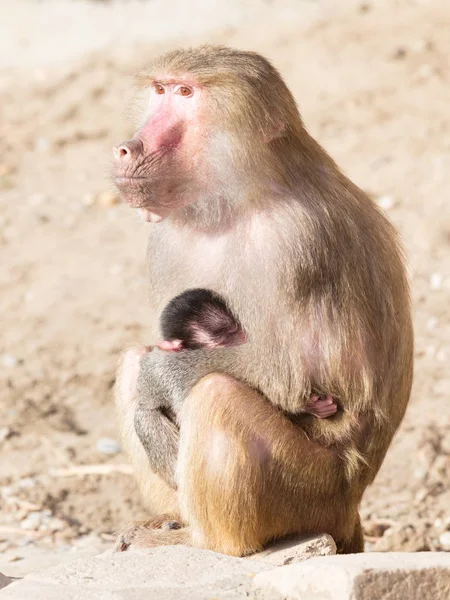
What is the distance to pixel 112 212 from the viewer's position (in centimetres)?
778

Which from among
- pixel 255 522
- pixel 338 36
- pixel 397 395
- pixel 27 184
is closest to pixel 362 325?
pixel 397 395

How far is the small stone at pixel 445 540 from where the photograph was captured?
14.7 ft

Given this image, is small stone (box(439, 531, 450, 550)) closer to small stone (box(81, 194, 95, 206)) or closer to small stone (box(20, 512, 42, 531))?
small stone (box(20, 512, 42, 531))

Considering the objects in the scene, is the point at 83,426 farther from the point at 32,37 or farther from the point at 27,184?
the point at 32,37

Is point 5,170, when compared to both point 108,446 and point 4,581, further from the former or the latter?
point 4,581

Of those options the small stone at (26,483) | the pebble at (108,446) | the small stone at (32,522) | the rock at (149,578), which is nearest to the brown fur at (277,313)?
the rock at (149,578)

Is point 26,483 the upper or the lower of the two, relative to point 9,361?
lower

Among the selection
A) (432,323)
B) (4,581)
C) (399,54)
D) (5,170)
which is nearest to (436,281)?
(432,323)

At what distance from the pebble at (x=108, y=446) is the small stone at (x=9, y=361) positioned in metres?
0.88

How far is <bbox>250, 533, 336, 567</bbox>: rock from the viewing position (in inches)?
141

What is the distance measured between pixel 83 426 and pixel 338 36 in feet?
17.2

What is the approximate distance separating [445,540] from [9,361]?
257 cm

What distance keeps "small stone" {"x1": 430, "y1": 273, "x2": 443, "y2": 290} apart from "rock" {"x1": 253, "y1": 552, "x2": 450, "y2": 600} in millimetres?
3633

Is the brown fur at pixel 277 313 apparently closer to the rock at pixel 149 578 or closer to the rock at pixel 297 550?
the rock at pixel 297 550
